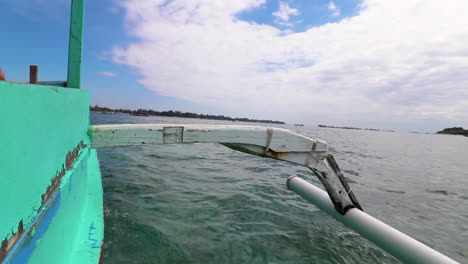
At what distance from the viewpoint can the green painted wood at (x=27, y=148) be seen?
833 millimetres

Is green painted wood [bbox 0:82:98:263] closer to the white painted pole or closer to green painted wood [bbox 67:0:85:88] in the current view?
green painted wood [bbox 67:0:85:88]

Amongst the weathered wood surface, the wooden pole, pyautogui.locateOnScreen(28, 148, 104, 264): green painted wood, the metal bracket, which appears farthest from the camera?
the metal bracket

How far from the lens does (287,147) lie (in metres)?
2.62

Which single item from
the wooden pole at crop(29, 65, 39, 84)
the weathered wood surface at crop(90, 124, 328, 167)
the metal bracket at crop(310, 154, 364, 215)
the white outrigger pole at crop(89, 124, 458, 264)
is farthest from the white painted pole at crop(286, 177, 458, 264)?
the wooden pole at crop(29, 65, 39, 84)

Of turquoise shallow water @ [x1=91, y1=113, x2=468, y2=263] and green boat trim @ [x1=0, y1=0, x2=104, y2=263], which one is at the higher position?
green boat trim @ [x1=0, y1=0, x2=104, y2=263]

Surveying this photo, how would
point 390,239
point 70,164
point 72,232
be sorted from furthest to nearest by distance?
point 390,239, point 72,232, point 70,164

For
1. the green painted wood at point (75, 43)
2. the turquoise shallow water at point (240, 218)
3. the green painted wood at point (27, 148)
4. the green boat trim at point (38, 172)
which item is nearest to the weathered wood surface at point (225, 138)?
the green boat trim at point (38, 172)

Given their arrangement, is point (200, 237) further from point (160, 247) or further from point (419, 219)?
point (419, 219)

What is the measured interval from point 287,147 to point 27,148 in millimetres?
2194

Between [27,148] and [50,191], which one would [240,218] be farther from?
[27,148]

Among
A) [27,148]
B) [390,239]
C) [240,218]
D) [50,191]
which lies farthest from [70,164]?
[240,218]

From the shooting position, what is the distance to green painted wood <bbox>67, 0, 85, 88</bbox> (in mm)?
3051

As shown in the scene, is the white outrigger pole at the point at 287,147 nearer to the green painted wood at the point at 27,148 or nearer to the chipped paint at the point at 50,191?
the chipped paint at the point at 50,191

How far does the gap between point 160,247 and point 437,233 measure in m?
5.91
